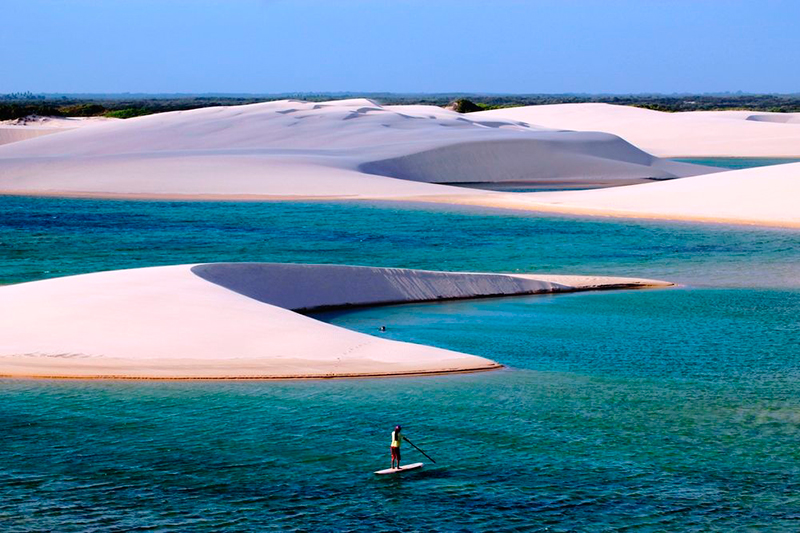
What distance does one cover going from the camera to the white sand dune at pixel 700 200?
4659 centimetres

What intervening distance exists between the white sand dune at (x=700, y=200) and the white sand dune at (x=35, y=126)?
5764 centimetres

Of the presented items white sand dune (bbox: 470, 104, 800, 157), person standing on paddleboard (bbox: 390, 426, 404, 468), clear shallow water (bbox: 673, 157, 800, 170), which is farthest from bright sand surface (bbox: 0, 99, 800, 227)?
person standing on paddleboard (bbox: 390, 426, 404, 468)

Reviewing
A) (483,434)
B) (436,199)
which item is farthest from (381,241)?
(483,434)

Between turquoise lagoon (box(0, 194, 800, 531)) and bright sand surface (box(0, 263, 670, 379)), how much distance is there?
774 millimetres

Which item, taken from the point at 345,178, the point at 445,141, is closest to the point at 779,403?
the point at 345,178

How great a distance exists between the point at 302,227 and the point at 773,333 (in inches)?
924

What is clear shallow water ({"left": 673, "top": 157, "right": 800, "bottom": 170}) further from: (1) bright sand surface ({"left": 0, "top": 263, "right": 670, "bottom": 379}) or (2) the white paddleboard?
(2) the white paddleboard

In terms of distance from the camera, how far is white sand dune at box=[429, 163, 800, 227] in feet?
153

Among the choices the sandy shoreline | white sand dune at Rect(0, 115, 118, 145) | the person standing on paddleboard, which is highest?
white sand dune at Rect(0, 115, 118, 145)

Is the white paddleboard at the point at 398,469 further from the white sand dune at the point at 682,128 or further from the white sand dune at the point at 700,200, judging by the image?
the white sand dune at the point at 682,128

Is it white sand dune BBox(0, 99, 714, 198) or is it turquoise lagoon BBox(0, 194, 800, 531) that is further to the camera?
white sand dune BBox(0, 99, 714, 198)

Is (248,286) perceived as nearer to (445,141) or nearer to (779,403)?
(779,403)

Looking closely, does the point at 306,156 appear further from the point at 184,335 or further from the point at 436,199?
the point at 184,335

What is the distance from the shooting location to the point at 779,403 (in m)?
18.2
